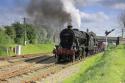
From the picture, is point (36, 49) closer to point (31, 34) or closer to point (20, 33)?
point (20, 33)

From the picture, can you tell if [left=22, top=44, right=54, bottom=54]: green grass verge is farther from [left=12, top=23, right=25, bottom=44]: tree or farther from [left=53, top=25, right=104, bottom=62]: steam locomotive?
[left=53, top=25, right=104, bottom=62]: steam locomotive

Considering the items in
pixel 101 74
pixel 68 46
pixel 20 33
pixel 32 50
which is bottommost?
pixel 101 74

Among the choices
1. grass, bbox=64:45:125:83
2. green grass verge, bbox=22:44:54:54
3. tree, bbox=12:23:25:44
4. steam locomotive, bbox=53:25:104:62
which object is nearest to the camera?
grass, bbox=64:45:125:83

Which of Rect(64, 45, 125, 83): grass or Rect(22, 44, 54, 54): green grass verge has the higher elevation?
Rect(22, 44, 54, 54): green grass verge

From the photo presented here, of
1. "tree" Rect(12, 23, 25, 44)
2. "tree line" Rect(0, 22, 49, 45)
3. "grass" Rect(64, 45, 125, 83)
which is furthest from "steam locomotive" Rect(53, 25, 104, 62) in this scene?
"tree" Rect(12, 23, 25, 44)

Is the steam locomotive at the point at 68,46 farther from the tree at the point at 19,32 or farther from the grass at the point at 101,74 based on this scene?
the tree at the point at 19,32

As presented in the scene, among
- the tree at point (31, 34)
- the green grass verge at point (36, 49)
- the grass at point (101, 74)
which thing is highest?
the tree at point (31, 34)

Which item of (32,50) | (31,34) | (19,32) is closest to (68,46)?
(32,50)

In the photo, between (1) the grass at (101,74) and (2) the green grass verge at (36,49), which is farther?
(2) the green grass verge at (36,49)

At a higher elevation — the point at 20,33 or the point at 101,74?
the point at 20,33

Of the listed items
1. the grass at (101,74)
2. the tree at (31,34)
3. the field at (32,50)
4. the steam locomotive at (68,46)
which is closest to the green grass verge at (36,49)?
the field at (32,50)

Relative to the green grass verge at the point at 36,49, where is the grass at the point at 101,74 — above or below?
below

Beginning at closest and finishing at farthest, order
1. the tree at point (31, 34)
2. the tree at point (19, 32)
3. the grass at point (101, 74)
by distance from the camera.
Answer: the grass at point (101, 74) < the tree at point (19, 32) < the tree at point (31, 34)

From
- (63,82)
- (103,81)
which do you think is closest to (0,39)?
(63,82)
